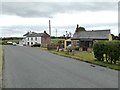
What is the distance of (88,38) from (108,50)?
32963 millimetres

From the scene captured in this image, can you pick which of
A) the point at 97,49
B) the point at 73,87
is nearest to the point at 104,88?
the point at 73,87

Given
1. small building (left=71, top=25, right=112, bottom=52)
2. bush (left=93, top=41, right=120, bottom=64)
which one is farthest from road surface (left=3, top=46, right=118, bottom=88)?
small building (left=71, top=25, right=112, bottom=52)

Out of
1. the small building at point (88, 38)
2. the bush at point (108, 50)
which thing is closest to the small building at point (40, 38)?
the small building at point (88, 38)

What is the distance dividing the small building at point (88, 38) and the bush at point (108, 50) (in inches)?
953

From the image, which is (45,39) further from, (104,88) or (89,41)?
(104,88)

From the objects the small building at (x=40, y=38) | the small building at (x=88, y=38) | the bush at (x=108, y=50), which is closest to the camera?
the bush at (x=108, y=50)

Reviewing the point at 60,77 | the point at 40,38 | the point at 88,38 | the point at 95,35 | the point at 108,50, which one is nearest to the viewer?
the point at 60,77

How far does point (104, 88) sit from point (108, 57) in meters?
15.7

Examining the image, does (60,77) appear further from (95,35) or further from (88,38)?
(88,38)

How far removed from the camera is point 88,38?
59750mm

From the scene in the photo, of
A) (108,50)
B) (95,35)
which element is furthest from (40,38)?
(108,50)

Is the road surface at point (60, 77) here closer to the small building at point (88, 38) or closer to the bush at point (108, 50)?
the bush at point (108, 50)

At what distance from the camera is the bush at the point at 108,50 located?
83.4 ft

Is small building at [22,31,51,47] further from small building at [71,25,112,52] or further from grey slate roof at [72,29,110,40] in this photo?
small building at [71,25,112,52]
